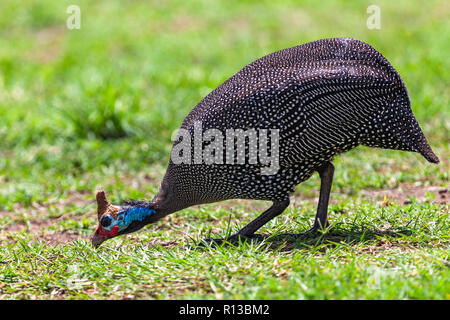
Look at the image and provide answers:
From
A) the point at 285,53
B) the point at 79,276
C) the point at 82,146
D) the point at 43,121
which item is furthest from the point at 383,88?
the point at 43,121

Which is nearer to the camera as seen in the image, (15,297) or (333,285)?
(333,285)

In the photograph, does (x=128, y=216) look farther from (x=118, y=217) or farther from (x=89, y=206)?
(x=89, y=206)

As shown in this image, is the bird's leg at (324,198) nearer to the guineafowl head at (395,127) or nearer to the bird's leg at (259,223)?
the bird's leg at (259,223)

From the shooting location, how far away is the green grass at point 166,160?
11.4 feet

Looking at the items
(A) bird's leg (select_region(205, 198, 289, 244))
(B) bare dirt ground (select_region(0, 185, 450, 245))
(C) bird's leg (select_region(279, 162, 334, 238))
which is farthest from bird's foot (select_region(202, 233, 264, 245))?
(B) bare dirt ground (select_region(0, 185, 450, 245))

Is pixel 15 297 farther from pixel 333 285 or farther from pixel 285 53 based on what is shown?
pixel 285 53

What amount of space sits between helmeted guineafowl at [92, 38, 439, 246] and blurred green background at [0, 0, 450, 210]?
5.27 ft

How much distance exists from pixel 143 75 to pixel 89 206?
12.3 feet

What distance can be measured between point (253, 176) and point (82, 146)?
3.63m

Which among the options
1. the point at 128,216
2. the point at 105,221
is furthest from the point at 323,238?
the point at 105,221

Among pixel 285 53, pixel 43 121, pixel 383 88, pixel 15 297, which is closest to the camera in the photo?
pixel 15 297

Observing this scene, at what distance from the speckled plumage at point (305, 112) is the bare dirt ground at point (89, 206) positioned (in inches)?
42.1

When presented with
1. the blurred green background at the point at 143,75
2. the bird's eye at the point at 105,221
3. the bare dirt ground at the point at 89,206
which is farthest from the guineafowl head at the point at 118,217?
the blurred green background at the point at 143,75

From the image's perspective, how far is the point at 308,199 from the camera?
560 centimetres
